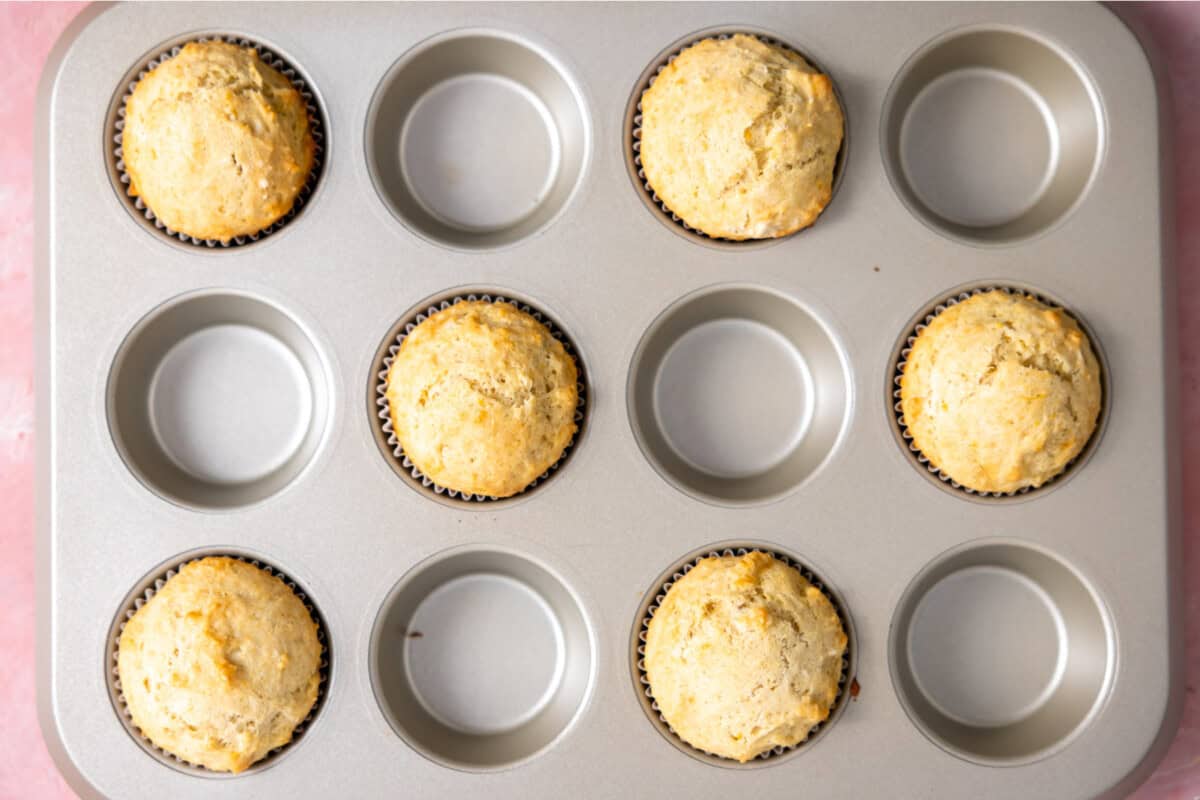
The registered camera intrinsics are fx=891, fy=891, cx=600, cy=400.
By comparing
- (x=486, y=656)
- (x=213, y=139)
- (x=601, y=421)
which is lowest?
(x=486, y=656)

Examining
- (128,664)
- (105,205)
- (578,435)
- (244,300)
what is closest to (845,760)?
(578,435)

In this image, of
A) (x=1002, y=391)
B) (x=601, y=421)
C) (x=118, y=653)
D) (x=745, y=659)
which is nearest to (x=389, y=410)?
(x=601, y=421)

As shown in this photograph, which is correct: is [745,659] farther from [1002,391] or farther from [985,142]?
[985,142]

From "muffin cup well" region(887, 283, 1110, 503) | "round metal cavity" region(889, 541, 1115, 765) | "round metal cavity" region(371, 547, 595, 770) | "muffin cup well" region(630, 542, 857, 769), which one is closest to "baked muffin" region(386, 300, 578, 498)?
"round metal cavity" region(371, 547, 595, 770)

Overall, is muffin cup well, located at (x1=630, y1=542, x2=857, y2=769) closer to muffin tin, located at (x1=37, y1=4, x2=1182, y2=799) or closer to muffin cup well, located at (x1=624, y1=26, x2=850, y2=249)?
muffin tin, located at (x1=37, y1=4, x2=1182, y2=799)

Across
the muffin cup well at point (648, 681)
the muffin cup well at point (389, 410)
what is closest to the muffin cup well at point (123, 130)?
the muffin cup well at point (389, 410)
